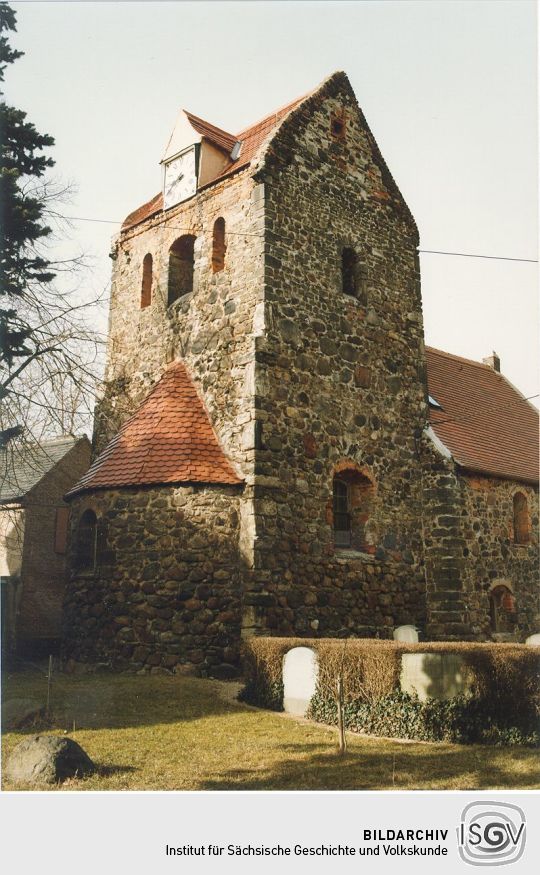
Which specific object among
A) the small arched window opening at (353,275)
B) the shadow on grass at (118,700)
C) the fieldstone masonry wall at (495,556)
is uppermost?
the small arched window opening at (353,275)

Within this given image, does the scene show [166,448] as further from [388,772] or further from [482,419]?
[482,419]

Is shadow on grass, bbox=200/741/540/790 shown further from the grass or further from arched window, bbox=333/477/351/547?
arched window, bbox=333/477/351/547

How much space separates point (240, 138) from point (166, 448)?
28.6 feet

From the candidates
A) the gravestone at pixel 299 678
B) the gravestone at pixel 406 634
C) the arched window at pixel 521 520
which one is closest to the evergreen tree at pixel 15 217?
the gravestone at pixel 299 678

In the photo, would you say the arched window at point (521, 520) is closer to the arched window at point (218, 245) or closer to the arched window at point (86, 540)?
the arched window at point (218, 245)

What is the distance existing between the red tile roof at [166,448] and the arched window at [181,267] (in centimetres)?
252

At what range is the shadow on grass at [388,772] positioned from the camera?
23.7 feet

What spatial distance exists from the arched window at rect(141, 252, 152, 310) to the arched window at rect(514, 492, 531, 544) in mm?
10401

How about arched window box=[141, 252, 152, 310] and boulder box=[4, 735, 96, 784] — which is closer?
boulder box=[4, 735, 96, 784]

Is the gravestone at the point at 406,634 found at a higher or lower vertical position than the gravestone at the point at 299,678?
higher

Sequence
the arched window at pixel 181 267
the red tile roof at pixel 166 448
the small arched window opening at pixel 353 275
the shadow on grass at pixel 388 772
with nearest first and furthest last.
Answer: the shadow on grass at pixel 388 772 → the red tile roof at pixel 166 448 → the small arched window opening at pixel 353 275 → the arched window at pixel 181 267

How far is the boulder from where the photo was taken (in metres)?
6.98
